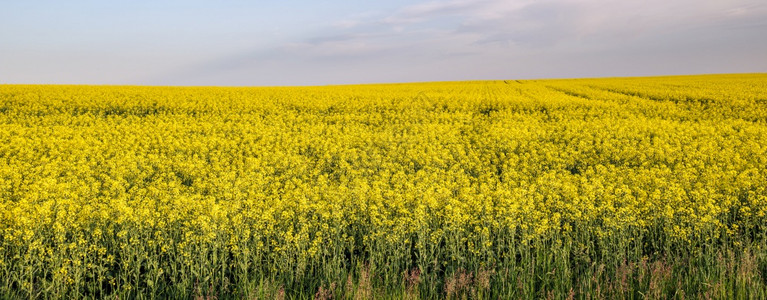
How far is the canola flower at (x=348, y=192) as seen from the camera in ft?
21.2

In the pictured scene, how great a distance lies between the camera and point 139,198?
884 cm

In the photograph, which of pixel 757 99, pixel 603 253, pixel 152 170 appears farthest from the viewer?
pixel 757 99

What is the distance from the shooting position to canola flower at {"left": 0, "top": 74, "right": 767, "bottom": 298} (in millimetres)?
6457

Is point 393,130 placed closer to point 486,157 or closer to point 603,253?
point 486,157

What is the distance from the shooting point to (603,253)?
256 inches

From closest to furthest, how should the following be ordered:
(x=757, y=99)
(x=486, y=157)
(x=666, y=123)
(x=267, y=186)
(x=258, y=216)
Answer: (x=258, y=216) → (x=267, y=186) → (x=486, y=157) → (x=666, y=123) → (x=757, y=99)

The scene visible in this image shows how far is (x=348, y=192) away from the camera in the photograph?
9109 millimetres

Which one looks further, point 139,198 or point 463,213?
point 139,198

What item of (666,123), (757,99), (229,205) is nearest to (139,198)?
(229,205)

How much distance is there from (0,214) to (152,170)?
4552mm

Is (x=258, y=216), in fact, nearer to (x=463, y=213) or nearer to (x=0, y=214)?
(x=463, y=213)

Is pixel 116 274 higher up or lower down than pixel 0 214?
lower down

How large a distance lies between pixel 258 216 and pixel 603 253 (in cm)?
500

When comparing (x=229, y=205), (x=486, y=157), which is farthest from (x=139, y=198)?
(x=486, y=157)
